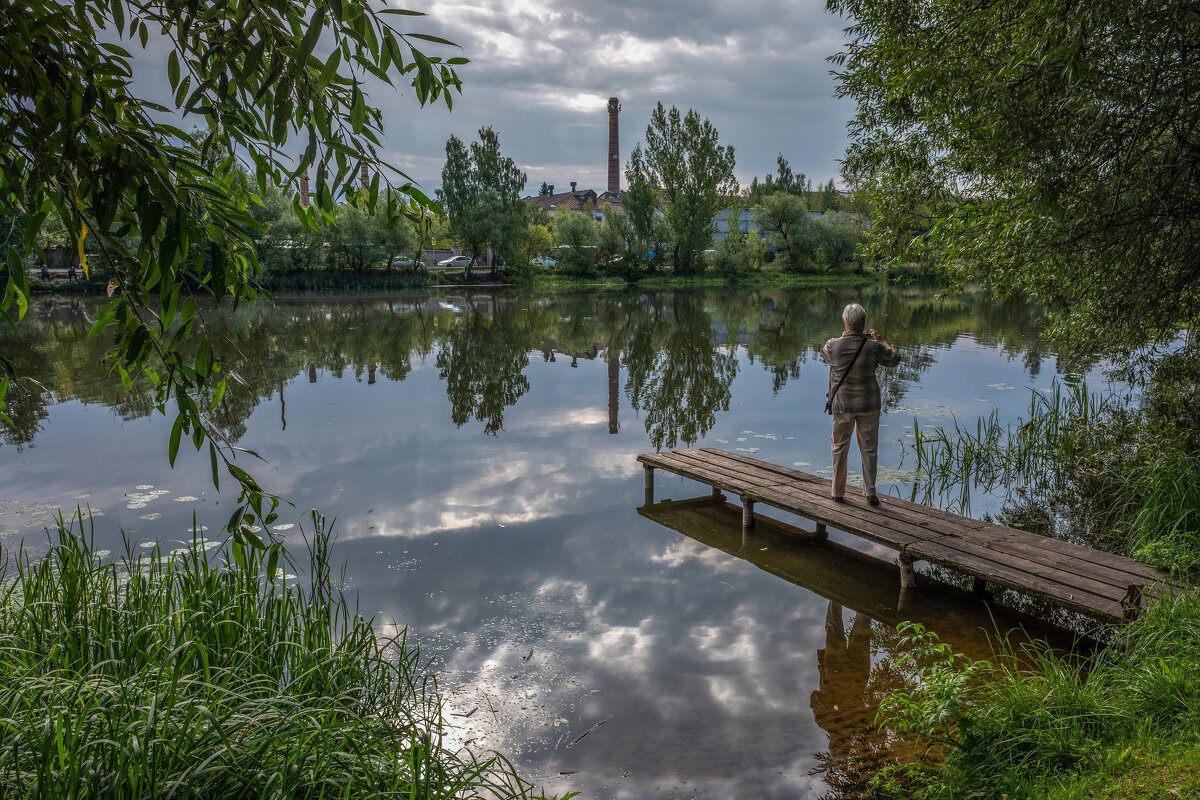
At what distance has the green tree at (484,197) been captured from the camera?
53844mm

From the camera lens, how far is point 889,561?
777 cm

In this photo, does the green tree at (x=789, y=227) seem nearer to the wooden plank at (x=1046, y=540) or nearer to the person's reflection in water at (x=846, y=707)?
the wooden plank at (x=1046, y=540)

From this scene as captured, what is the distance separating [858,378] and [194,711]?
6.06m

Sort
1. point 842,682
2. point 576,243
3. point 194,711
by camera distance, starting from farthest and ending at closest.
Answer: point 576,243 → point 842,682 → point 194,711

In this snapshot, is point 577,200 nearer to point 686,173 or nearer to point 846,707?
point 686,173

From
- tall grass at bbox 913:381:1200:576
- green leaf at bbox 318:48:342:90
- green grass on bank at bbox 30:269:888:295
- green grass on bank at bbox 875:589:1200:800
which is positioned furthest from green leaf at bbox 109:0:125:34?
green grass on bank at bbox 30:269:888:295

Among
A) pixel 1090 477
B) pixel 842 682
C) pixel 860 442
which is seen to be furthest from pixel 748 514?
pixel 1090 477

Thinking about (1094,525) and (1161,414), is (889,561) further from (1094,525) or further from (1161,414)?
(1161,414)

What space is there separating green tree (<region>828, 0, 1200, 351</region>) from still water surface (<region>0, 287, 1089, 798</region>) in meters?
3.10

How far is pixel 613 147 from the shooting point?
8125 cm

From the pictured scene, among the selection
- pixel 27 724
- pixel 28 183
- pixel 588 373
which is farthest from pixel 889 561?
pixel 588 373

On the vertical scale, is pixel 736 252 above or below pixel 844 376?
above

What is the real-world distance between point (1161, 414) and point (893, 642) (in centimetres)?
547

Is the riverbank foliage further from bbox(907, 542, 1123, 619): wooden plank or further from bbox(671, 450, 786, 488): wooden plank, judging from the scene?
bbox(671, 450, 786, 488): wooden plank
